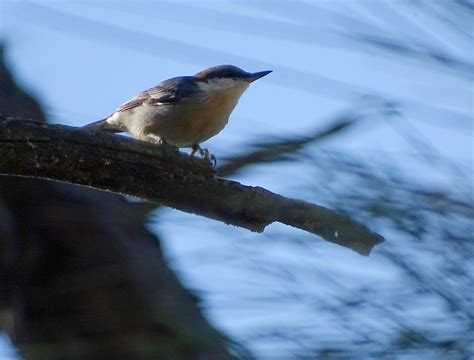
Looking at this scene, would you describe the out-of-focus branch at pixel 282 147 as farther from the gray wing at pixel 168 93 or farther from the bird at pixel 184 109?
the gray wing at pixel 168 93

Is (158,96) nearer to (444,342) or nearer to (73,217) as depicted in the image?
(73,217)

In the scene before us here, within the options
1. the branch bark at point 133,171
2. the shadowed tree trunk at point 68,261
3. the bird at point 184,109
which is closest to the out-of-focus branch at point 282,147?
the branch bark at point 133,171

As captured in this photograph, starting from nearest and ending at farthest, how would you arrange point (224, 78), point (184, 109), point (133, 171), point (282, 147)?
point (282, 147) < point (133, 171) < point (184, 109) < point (224, 78)

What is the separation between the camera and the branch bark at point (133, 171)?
159 centimetres

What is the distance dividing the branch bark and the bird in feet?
3.78

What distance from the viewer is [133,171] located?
1.73 m

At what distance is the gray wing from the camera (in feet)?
10.3

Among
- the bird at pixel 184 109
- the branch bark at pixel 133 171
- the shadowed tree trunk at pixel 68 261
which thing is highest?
the branch bark at pixel 133 171

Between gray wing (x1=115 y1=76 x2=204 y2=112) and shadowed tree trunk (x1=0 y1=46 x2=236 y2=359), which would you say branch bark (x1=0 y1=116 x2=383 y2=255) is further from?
gray wing (x1=115 y1=76 x2=204 y2=112)

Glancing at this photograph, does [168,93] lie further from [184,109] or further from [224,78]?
[224,78]

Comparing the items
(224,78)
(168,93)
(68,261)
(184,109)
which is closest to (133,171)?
(68,261)

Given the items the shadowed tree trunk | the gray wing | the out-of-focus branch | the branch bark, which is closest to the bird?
the gray wing

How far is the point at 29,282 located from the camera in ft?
7.66

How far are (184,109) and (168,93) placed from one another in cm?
12
